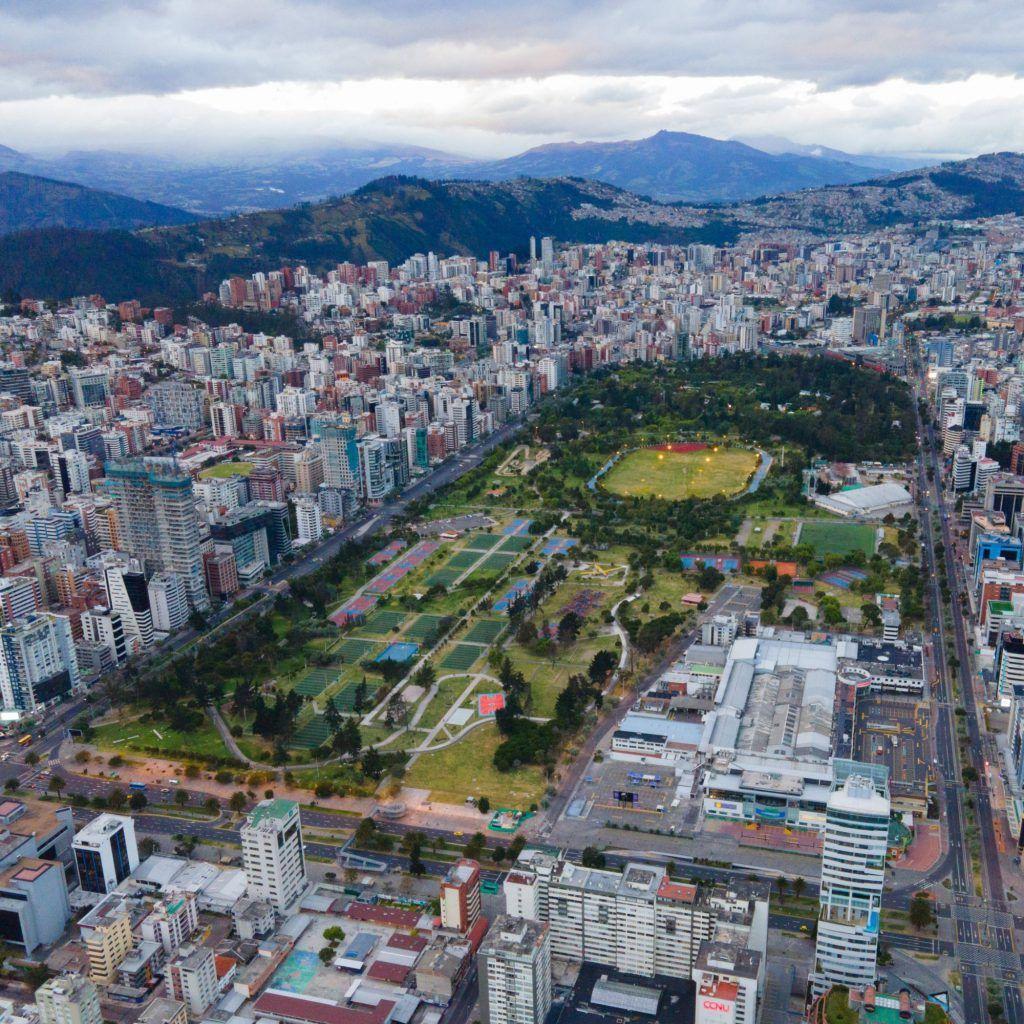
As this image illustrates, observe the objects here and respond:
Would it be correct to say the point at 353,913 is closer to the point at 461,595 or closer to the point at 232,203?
the point at 461,595

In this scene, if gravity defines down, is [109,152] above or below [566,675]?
above

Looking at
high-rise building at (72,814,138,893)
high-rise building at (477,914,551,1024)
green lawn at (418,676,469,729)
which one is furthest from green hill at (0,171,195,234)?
high-rise building at (477,914,551,1024)

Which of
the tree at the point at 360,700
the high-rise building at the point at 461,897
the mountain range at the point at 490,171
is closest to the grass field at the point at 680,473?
the tree at the point at 360,700

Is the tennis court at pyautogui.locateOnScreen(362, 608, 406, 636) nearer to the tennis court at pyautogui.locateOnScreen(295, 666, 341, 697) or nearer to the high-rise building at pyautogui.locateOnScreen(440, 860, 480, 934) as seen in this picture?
the tennis court at pyautogui.locateOnScreen(295, 666, 341, 697)

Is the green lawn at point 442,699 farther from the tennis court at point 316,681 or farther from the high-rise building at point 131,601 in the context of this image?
the high-rise building at point 131,601

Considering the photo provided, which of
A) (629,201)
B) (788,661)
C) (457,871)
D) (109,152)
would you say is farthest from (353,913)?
(109,152)

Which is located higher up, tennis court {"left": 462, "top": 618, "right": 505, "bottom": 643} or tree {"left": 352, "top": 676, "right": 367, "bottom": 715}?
tree {"left": 352, "top": 676, "right": 367, "bottom": 715}

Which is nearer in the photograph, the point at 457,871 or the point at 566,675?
the point at 457,871
